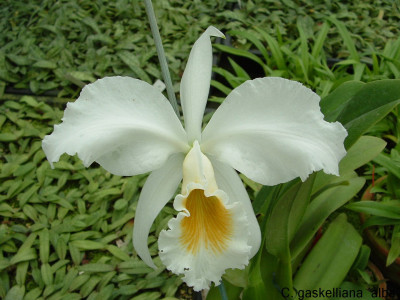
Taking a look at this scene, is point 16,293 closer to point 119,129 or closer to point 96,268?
point 96,268

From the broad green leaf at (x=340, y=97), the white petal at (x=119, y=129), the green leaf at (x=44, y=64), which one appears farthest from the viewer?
the green leaf at (x=44, y=64)

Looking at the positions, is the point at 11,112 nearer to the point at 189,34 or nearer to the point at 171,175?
the point at 189,34

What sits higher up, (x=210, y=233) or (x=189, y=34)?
(x=210, y=233)

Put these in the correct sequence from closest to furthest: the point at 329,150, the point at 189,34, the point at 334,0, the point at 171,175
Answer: the point at 329,150 < the point at 171,175 < the point at 189,34 < the point at 334,0

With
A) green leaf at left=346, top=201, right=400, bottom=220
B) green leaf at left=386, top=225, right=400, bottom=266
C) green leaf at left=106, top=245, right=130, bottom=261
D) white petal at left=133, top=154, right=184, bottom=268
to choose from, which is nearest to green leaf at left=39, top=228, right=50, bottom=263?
green leaf at left=106, top=245, right=130, bottom=261

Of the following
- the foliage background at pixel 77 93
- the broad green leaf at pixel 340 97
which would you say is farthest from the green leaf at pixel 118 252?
the broad green leaf at pixel 340 97

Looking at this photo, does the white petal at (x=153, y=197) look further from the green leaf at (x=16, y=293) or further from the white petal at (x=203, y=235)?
the green leaf at (x=16, y=293)

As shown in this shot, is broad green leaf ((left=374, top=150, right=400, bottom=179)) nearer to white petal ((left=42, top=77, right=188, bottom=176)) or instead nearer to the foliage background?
the foliage background

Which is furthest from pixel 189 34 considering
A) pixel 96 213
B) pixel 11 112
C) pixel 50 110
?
pixel 96 213
